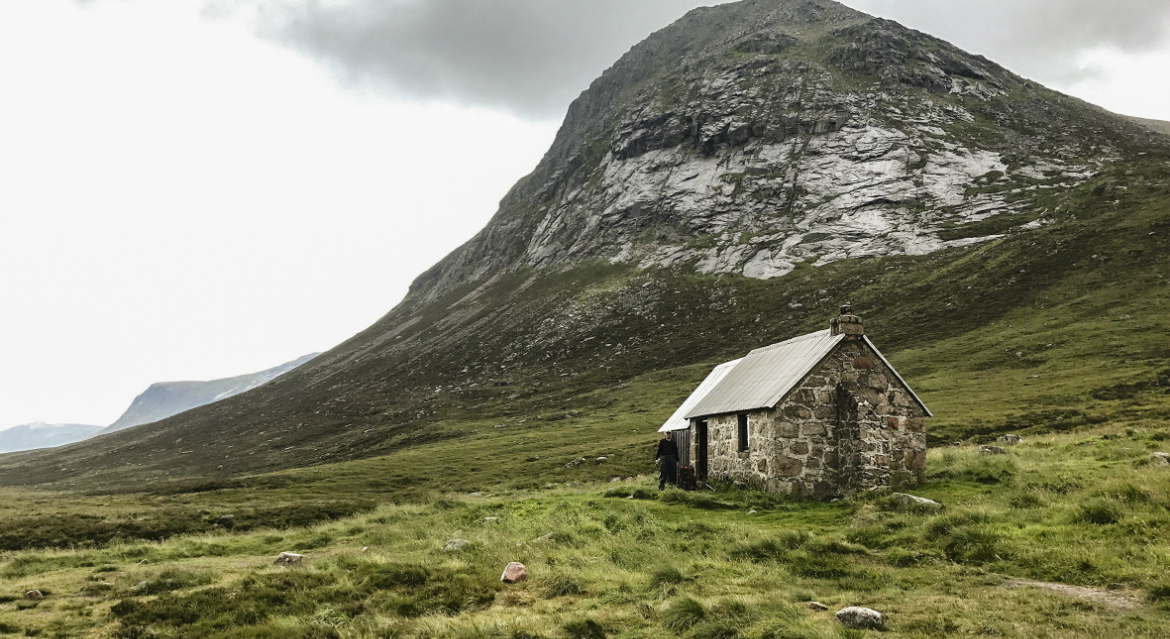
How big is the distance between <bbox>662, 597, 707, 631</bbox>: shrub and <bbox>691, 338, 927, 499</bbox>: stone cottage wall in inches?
527

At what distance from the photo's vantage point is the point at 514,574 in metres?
14.2

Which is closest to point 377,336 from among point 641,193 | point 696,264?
point 641,193

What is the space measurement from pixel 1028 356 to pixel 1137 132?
111932mm

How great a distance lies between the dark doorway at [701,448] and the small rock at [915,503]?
1115 centimetres

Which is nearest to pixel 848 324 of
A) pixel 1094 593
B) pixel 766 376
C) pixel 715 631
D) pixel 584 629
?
pixel 766 376

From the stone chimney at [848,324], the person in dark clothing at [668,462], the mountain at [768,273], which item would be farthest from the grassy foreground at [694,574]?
the mountain at [768,273]

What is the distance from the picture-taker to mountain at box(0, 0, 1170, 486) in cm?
6775

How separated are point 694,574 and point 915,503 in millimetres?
8691

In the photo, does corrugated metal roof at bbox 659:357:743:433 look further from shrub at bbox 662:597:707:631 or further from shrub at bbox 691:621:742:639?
shrub at bbox 691:621:742:639

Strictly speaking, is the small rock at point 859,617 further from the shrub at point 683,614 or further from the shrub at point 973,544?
the shrub at point 973,544

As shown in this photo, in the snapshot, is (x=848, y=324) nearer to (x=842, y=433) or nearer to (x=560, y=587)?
(x=842, y=433)

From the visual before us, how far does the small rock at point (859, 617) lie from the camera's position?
386 inches

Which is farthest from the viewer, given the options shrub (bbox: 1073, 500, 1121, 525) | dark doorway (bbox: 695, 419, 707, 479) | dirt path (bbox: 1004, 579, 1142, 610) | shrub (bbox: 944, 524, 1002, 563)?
dark doorway (bbox: 695, 419, 707, 479)

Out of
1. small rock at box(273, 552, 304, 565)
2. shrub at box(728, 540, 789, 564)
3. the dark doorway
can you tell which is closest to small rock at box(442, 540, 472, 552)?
small rock at box(273, 552, 304, 565)
